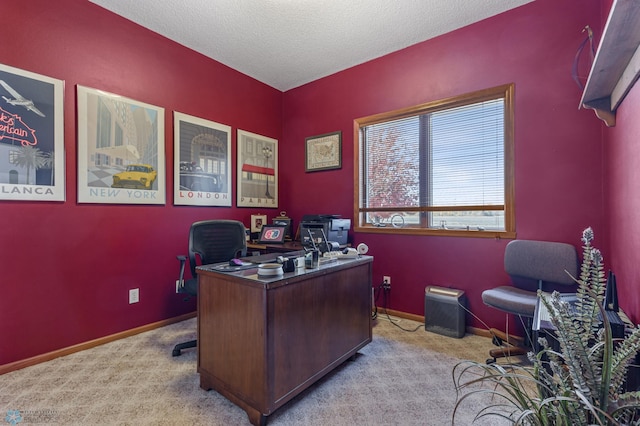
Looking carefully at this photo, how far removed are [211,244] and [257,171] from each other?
4.83ft

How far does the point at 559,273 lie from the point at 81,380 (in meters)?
3.43

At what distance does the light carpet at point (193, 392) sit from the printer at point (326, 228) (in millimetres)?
1103

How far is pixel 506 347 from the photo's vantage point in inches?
91.7

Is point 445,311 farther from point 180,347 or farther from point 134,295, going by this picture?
point 134,295

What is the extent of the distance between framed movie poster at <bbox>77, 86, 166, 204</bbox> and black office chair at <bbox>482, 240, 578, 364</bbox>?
3.06 meters

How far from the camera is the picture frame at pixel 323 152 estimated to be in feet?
11.7

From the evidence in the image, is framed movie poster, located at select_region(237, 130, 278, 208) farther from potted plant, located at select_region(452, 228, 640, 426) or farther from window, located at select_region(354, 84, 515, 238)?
potted plant, located at select_region(452, 228, 640, 426)

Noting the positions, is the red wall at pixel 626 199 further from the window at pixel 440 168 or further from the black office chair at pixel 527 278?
the window at pixel 440 168

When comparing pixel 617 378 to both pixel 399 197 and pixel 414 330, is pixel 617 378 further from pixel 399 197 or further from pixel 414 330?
pixel 399 197

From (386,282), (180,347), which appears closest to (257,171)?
(386,282)

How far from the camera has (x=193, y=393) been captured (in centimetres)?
178

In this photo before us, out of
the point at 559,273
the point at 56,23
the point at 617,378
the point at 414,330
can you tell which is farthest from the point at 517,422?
the point at 56,23

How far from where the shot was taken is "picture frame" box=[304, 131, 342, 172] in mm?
3578

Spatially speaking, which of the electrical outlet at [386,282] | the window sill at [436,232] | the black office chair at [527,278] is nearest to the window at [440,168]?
the window sill at [436,232]
